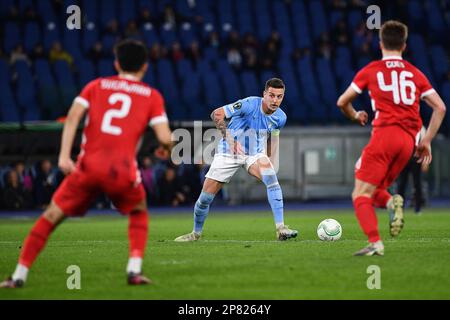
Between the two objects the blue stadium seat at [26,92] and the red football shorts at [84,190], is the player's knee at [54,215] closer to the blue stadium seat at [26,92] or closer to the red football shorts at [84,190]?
the red football shorts at [84,190]

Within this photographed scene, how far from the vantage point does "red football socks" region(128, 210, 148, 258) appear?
8.32m

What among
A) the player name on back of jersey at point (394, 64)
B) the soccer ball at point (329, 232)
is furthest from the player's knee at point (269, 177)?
the player name on back of jersey at point (394, 64)

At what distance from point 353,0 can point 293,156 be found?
7.77 meters

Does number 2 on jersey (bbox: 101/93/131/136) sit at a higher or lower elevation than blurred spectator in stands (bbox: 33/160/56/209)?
higher

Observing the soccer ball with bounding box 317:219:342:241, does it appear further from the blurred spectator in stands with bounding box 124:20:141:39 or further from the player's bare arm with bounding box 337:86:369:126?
the blurred spectator in stands with bounding box 124:20:141:39

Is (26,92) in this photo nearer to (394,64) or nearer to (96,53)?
(96,53)

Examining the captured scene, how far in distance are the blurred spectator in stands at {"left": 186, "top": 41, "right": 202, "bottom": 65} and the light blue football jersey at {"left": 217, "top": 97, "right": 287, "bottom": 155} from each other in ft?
47.5

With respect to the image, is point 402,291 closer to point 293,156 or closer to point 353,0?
point 293,156

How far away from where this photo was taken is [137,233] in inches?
328

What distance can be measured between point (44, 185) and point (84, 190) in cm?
1595

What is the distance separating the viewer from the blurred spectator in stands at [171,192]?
2473 cm

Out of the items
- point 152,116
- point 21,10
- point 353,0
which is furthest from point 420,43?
point 152,116

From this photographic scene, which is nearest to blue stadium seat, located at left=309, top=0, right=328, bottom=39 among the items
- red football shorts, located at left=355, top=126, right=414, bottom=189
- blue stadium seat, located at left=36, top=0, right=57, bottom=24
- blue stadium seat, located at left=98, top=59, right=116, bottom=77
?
blue stadium seat, located at left=98, top=59, right=116, bottom=77

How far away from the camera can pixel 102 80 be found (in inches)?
327
